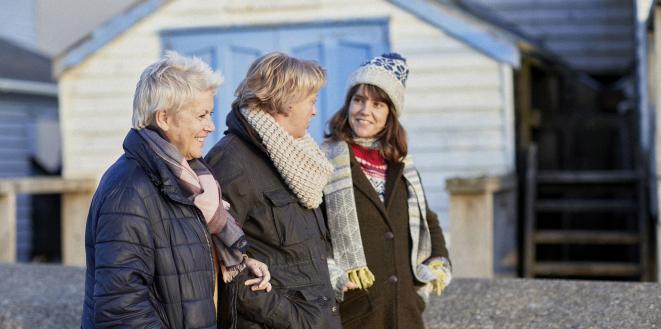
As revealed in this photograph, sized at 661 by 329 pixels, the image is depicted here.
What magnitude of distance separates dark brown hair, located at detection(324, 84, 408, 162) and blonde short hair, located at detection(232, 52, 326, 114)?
1.82ft

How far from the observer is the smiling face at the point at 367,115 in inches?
143

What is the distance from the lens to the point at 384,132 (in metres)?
3.69

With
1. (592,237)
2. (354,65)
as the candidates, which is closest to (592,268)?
(592,237)

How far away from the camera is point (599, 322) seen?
14.4 ft

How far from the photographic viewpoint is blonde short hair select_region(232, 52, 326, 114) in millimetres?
3070

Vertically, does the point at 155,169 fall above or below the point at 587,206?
above

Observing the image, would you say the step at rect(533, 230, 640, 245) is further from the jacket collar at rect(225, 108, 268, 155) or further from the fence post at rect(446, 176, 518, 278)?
→ the jacket collar at rect(225, 108, 268, 155)

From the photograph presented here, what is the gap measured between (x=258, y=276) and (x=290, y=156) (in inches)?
16.1

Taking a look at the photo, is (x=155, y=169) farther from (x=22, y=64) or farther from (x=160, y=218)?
(x=22, y=64)

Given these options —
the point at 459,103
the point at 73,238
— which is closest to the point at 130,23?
the point at 73,238

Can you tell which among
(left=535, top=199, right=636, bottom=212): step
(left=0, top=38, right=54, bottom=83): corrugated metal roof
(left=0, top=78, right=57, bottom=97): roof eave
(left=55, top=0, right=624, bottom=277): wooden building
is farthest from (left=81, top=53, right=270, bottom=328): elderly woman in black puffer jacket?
(left=0, top=38, right=54, bottom=83): corrugated metal roof

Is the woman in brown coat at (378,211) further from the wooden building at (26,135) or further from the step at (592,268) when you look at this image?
→ the wooden building at (26,135)

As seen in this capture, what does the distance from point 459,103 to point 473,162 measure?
22.1 inches

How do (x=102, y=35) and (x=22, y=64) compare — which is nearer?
(x=102, y=35)
